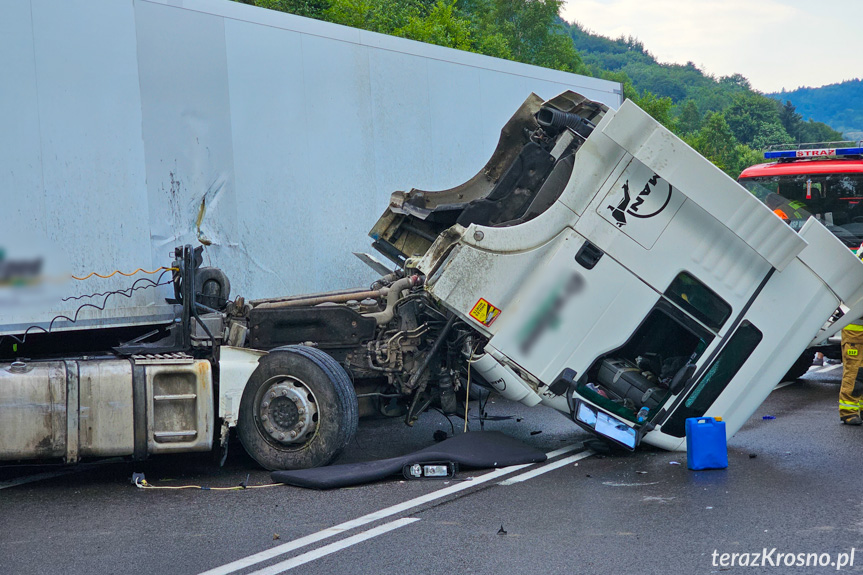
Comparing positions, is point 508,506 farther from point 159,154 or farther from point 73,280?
point 159,154

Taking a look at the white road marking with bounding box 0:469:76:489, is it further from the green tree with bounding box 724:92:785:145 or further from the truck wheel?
the green tree with bounding box 724:92:785:145

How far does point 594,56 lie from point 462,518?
13019 cm

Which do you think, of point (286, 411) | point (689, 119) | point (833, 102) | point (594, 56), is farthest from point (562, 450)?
point (833, 102)

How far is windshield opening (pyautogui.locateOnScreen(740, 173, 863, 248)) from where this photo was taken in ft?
36.7

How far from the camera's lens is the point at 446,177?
9.77m

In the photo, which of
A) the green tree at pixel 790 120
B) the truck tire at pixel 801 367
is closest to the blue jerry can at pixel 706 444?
the truck tire at pixel 801 367

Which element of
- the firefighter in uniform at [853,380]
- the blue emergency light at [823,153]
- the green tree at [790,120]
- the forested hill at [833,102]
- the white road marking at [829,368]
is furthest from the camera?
the forested hill at [833,102]

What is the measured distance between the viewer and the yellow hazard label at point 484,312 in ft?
19.9

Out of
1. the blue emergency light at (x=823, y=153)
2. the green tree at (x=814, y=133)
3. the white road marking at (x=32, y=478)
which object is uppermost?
the green tree at (x=814, y=133)

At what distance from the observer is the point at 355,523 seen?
4.93 m

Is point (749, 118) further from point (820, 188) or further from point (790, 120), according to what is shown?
point (820, 188)

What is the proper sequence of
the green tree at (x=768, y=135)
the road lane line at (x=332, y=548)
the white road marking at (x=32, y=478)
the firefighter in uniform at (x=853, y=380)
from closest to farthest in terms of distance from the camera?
the road lane line at (x=332, y=548) → the white road marking at (x=32, y=478) → the firefighter in uniform at (x=853, y=380) → the green tree at (x=768, y=135)

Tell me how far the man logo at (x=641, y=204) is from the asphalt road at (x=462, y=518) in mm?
1649

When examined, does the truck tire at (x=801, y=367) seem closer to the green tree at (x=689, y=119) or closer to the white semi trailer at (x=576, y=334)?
the white semi trailer at (x=576, y=334)
